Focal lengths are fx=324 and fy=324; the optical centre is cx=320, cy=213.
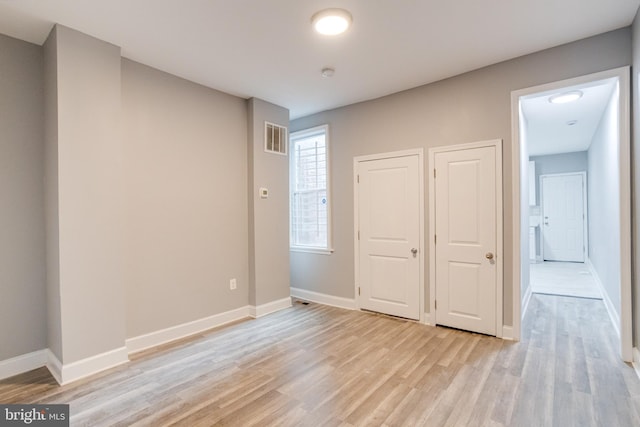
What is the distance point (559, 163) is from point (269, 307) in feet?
25.7

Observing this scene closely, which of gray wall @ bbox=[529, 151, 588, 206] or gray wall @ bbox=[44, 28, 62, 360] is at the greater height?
gray wall @ bbox=[529, 151, 588, 206]

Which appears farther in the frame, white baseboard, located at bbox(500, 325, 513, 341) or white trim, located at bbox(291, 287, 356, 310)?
white trim, located at bbox(291, 287, 356, 310)

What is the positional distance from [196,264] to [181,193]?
2.62ft

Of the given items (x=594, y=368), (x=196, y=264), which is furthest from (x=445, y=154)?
(x=196, y=264)

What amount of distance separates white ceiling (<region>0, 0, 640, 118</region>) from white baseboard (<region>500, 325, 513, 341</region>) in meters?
2.65

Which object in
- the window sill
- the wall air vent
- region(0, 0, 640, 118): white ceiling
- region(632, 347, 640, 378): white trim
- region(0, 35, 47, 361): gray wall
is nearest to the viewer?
region(0, 0, 640, 118): white ceiling

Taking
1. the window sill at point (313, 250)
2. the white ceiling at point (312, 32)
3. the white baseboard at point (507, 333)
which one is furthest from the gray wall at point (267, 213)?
the white baseboard at point (507, 333)

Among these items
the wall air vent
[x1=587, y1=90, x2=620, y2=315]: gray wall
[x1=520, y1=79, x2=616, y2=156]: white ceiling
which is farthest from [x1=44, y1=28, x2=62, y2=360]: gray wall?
[x1=587, y1=90, x2=620, y2=315]: gray wall

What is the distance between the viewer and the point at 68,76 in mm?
2553

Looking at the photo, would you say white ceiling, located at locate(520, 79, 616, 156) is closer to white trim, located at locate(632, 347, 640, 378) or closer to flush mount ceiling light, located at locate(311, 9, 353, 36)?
flush mount ceiling light, located at locate(311, 9, 353, 36)

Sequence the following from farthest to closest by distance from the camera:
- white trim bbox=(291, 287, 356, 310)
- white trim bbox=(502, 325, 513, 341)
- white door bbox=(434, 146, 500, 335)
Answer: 1. white trim bbox=(291, 287, 356, 310)
2. white door bbox=(434, 146, 500, 335)
3. white trim bbox=(502, 325, 513, 341)

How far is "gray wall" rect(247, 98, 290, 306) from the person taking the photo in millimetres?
4102

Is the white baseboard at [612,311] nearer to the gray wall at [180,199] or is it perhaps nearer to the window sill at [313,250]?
the window sill at [313,250]

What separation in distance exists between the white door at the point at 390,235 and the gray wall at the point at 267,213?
Result: 104 cm
